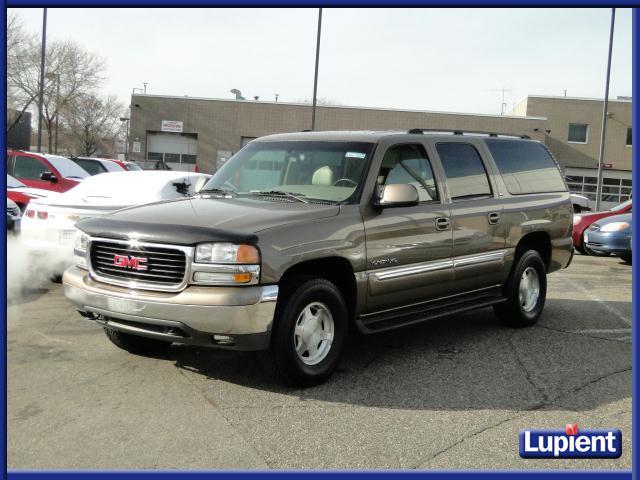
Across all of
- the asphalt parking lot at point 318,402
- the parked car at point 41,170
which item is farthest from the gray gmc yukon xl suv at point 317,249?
the parked car at point 41,170

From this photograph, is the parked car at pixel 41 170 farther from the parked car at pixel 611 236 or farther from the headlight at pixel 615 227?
the headlight at pixel 615 227

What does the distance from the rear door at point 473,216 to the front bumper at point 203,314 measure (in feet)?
7.26

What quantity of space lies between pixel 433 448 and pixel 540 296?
379cm

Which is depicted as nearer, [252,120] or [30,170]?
[30,170]

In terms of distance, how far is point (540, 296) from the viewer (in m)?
7.14

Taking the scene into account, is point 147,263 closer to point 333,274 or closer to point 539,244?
point 333,274

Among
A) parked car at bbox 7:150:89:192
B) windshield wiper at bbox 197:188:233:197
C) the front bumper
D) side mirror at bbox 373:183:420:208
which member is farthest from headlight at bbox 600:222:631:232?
parked car at bbox 7:150:89:192

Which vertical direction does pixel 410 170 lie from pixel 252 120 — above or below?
below

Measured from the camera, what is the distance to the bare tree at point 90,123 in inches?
1766

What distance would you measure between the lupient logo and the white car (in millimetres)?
5125

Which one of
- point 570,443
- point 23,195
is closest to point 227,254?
point 570,443

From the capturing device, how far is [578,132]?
43.8 meters

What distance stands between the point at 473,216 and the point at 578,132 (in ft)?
135

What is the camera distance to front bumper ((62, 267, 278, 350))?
169 inches
